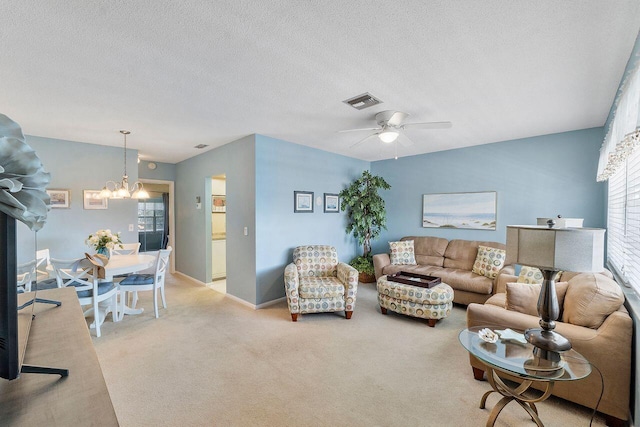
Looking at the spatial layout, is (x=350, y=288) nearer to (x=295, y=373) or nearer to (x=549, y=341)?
(x=295, y=373)

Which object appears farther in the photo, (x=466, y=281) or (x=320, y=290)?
(x=466, y=281)

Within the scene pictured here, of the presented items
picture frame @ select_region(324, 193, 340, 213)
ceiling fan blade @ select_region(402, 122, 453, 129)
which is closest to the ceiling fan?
ceiling fan blade @ select_region(402, 122, 453, 129)

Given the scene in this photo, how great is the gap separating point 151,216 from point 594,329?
7.90 m

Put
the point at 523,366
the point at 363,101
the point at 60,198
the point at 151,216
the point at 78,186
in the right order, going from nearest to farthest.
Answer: the point at 523,366
the point at 363,101
the point at 60,198
the point at 78,186
the point at 151,216

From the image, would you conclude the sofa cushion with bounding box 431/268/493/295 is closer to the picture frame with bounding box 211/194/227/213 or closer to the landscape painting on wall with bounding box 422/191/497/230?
the landscape painting on wall with bounding box 422/191/497/230

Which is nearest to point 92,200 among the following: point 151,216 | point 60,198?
point 60,198

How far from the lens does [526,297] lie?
7.98 ft

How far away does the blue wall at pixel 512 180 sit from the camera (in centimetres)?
392

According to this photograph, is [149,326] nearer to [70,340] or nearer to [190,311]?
[190,311]

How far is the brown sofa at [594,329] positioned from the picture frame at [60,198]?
5578 mm

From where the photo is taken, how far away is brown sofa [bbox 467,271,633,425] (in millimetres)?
1888

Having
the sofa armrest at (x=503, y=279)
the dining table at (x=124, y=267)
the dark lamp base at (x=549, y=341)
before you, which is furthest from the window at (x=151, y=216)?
the dark lamp base at (x=549, y=341)

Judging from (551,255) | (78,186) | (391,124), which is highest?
(391,124)

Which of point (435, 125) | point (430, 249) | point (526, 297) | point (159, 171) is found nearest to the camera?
point (526, 297)
